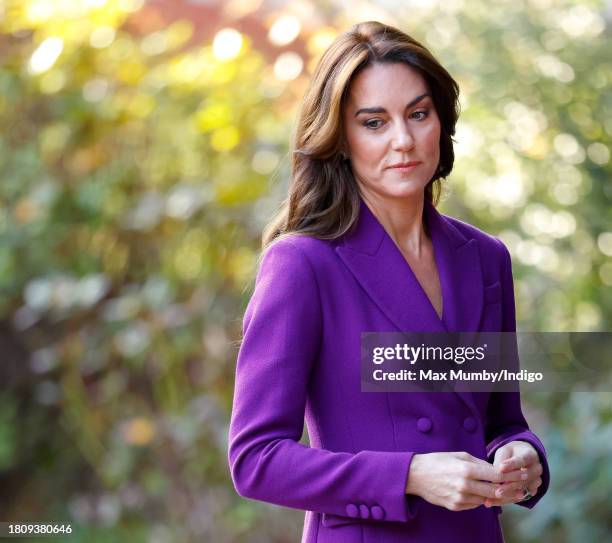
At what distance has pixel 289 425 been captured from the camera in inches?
66.8

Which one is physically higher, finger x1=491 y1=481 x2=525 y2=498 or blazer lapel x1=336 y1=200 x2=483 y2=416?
blazer lapel x1=336 y1=200 x2=483 y2=416

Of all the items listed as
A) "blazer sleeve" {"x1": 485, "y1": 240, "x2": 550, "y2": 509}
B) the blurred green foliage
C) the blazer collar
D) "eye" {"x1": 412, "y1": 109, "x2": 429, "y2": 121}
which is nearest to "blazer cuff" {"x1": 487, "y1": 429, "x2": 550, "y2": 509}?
"blazer sleeve" {"x1": 485, "y1": 240, "x2": 550, "y2": 509}

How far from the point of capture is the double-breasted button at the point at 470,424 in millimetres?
1776

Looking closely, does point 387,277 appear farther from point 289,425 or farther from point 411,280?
point 289,425

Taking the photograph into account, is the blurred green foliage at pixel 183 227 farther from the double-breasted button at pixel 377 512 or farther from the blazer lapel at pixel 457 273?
the double-breasted button at pixel 377 512

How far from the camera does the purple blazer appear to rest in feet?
5.40

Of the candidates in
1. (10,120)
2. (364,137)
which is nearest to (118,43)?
(10,120)

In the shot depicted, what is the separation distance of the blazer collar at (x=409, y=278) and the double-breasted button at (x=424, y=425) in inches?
5.8

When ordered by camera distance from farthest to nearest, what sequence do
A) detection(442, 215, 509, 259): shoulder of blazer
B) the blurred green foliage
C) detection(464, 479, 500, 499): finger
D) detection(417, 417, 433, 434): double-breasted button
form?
1. the blurred green foliage
2. detection(442, 215, 509, 259): shoulder of blazer
3. detection(417, 417, 433, 434): double-breasted button
4. detection(464, 479, 500, 499): finger

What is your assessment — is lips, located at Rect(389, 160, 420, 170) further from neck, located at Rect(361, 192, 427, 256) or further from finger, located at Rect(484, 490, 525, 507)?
finger, located at Rect(484, 490, 525, 507)

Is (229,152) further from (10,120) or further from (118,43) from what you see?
(10,120)

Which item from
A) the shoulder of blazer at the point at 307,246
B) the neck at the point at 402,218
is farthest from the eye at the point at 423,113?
the shoulder of blazer at the point at 307,246

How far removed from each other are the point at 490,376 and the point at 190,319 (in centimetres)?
243

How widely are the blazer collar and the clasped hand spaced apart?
25cm
